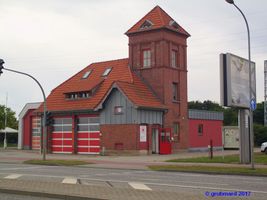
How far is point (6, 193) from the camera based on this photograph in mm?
12977

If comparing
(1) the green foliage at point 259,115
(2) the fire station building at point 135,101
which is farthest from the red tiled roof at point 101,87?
(1) the green foliage at point 259,115

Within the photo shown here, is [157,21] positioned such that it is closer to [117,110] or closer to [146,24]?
[146,24]

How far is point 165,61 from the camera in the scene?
43.1 meters

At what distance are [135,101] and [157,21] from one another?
29.4 ft

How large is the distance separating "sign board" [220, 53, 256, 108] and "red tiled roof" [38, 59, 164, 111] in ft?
39.4

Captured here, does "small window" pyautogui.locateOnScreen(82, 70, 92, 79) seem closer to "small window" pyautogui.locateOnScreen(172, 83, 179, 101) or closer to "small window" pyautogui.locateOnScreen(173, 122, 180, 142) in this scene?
"small window" pyautogui.locateOnScreen(172, 83, 179, 101)

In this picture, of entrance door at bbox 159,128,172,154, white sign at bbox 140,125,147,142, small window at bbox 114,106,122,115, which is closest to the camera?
white sign at bbox 140,125,147,142

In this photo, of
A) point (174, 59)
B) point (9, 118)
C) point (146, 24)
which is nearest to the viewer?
point (146, 24)

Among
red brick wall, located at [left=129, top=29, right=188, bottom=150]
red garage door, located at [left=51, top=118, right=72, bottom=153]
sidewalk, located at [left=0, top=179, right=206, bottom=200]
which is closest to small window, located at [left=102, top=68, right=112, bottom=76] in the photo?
red brick wall, located at [left=129, top=29, right=188, bottom=150]

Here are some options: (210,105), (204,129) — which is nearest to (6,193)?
(204,129)

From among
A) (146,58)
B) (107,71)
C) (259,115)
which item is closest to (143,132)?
(146,58)

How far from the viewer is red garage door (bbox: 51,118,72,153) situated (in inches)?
1734

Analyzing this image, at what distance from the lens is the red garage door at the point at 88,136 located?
41.8m

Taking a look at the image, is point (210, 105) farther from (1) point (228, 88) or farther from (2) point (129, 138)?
(1) point (228, 88)
